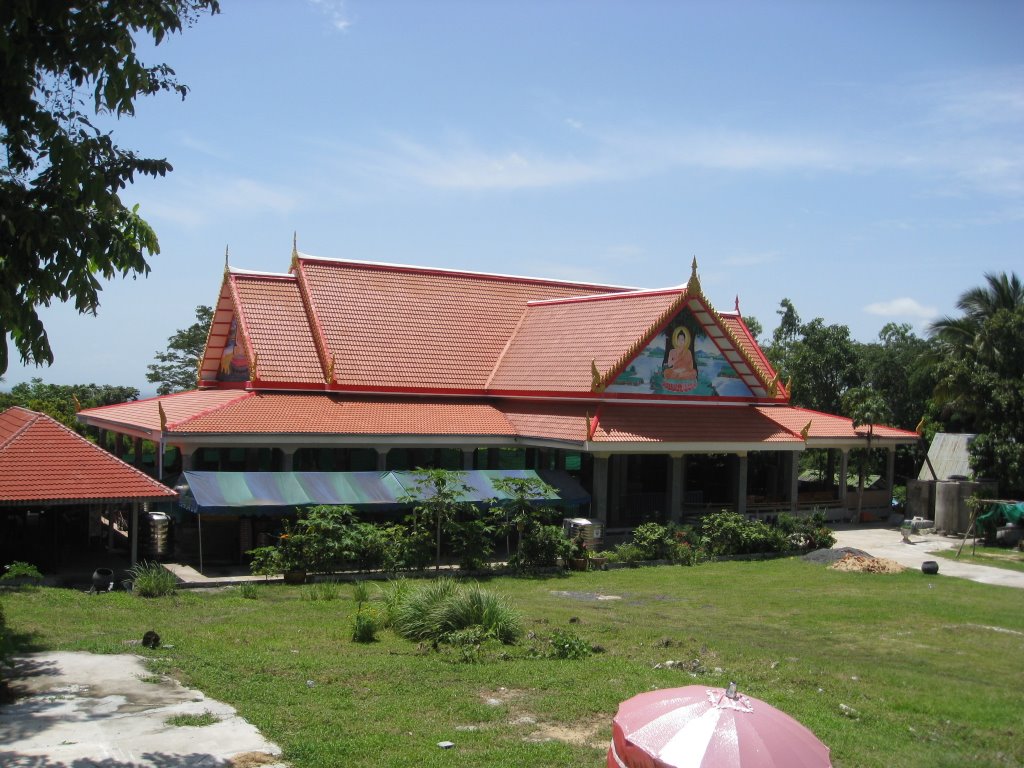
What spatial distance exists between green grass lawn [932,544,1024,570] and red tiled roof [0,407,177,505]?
65.4 ft

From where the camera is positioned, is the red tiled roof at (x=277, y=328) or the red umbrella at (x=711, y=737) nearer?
the red umbrella at (x=711, y=737)

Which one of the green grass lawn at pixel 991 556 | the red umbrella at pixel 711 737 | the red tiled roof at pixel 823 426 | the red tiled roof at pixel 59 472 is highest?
the red tiled roof at pixel 823 426

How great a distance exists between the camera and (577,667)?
11.9 m

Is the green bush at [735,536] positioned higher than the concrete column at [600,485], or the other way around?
the concrete column at [600,485]

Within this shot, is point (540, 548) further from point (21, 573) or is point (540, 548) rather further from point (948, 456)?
point (948, 456)

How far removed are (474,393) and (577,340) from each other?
3.47m

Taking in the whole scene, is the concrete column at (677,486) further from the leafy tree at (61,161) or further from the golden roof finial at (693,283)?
the leafy tree at (61,161)

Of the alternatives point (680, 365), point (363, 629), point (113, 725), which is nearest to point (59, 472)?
point (363, 629)

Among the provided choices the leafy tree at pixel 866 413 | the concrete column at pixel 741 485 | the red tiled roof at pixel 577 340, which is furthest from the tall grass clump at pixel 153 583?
the leafy tree at pixel 866 413

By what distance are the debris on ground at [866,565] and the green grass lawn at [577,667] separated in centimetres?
274

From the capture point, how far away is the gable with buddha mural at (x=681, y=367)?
27.0 m

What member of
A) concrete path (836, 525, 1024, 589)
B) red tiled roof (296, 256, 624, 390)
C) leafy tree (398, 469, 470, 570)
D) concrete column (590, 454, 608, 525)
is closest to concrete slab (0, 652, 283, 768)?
leafy tree (398, 469, 470, 570)

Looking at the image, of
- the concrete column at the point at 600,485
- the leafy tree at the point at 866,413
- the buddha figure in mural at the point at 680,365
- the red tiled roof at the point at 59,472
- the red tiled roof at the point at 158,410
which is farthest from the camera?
the leafy tree at the point at 866,413

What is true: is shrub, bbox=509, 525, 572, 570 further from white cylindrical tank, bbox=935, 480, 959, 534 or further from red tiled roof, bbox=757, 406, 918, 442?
white cylindrical tank, bbox=935, 480, 959, 534
